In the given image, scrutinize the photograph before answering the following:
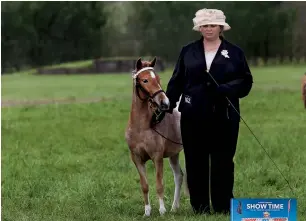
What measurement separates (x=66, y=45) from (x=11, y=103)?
40.9 m

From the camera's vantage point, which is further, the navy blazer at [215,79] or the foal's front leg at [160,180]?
the foal's front leg at [160,180]

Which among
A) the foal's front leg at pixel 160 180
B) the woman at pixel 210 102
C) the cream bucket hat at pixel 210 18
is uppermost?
the cream bucket hat at pixel 210 18

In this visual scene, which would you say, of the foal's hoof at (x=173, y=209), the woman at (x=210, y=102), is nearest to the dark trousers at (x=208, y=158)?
the woman at (x=210, y=102)

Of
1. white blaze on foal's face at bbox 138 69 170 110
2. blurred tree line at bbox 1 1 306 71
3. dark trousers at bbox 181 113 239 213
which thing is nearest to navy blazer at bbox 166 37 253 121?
dark trousers at bbox 181 113 239 213

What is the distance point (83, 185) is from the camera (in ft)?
28.6

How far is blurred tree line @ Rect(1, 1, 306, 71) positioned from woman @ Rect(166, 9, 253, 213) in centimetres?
4785

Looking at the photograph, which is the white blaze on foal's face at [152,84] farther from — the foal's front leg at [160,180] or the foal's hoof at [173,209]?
the foal's hoof at [173,209]

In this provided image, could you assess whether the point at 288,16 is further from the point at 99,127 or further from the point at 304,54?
the point at 99,127

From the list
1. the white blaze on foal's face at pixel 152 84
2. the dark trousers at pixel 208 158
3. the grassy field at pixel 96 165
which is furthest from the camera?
the grassy field at pixel 96 165

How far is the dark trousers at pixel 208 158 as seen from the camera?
22.0ft

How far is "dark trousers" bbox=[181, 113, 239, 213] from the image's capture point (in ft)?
22.0

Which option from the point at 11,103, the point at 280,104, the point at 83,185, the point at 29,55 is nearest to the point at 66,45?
the point at 29,55

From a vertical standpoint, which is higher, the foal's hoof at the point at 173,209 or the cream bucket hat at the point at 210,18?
the cream bucket hat at the point at 210,18

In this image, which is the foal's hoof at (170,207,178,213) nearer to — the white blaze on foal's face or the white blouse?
the white blaze on foal's face
